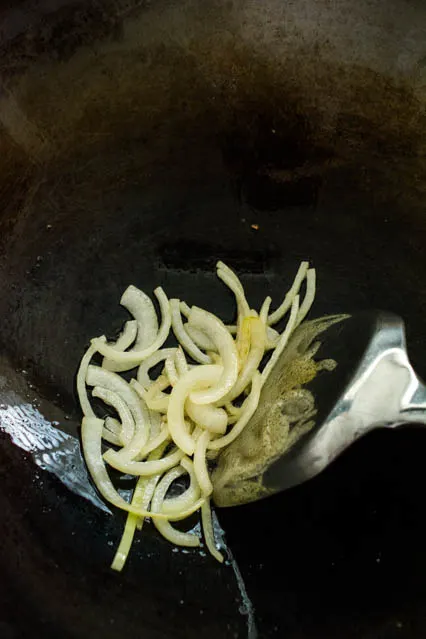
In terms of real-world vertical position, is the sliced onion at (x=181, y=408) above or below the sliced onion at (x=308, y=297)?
above

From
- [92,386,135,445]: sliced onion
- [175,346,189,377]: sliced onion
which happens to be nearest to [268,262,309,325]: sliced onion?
[175,346,189,377]: sliced onion

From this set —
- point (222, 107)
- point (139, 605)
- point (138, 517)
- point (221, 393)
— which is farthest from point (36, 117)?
point (139, 605)

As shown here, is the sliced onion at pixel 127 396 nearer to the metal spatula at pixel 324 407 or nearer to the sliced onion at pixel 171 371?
the sliced onion at pixel 171 371

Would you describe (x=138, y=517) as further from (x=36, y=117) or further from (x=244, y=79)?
(x=244, y=79)

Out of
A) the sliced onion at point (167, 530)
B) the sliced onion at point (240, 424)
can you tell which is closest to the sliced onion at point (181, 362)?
the sliced onion at point (240, 424)

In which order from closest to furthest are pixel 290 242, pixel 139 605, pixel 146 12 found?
pixel 139 605 < pixel 146 12 < pixel 290 242

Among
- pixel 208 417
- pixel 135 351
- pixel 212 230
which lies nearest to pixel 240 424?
pixel 208 417
